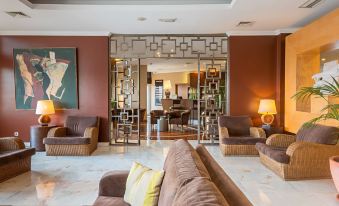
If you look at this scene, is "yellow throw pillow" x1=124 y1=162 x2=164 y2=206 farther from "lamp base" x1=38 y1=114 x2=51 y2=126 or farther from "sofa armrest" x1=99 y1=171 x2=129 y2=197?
"lamp base" x1=38 y1=114 x2=51 y2=126

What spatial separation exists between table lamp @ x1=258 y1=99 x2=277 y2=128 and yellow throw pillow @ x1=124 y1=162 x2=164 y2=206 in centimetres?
474

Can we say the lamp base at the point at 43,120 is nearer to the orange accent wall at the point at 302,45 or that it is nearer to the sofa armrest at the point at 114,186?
the sofa armrest at the point at 114,186

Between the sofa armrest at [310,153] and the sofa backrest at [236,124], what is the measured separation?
2119 millimetres

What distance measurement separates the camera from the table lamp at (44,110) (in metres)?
6.19

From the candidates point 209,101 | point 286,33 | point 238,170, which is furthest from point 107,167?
point 286,33

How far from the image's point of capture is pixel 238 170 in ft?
15.5

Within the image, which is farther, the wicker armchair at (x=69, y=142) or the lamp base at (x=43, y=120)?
the lamp base at (x=43, y=120)

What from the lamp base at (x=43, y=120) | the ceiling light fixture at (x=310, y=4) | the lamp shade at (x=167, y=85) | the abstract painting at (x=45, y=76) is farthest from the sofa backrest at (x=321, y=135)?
the lamp shade at (x=167, y=85)

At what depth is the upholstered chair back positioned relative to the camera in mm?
6371

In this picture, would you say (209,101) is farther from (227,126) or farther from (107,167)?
(107,167)

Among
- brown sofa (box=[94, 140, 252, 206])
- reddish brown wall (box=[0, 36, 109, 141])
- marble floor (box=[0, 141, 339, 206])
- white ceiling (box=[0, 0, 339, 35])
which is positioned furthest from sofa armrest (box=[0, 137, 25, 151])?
brown sofa (box=[94, 140, 252, 206])

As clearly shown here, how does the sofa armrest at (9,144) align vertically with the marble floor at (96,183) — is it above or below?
above

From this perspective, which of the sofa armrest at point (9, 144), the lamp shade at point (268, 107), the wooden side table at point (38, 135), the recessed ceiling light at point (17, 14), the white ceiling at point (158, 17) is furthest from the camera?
the lamp shade at point (268, 107)

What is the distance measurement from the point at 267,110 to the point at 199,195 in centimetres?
553
